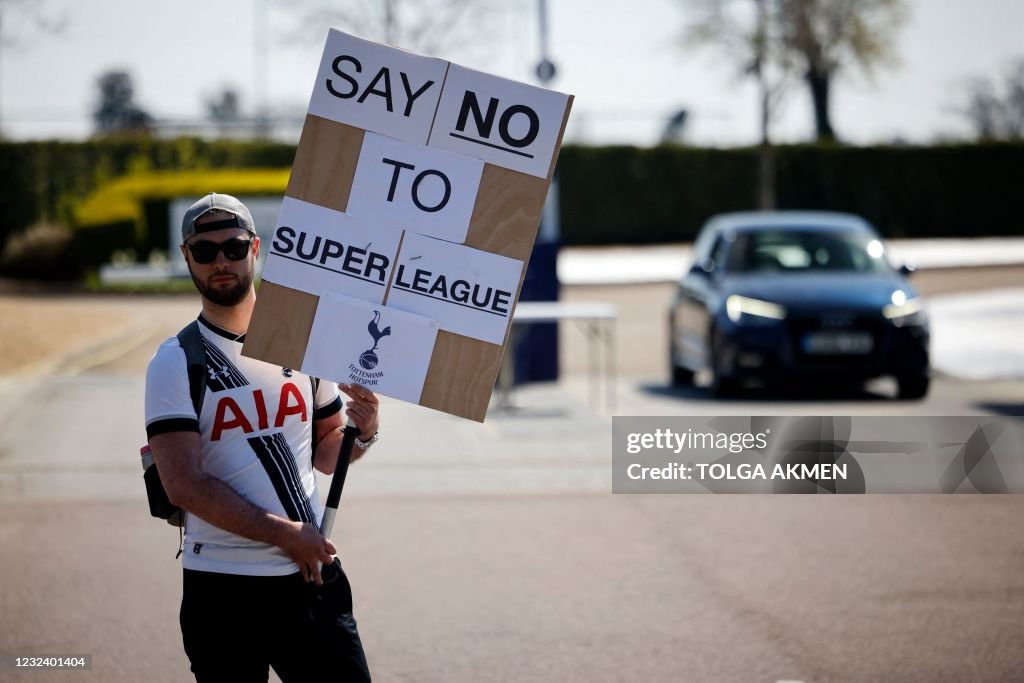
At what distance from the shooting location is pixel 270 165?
43156mm

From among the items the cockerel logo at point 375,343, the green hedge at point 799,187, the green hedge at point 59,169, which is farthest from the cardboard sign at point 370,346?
the green hedge at point 799,187

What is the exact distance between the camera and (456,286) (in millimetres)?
3584

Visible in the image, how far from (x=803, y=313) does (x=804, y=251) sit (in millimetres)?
1602

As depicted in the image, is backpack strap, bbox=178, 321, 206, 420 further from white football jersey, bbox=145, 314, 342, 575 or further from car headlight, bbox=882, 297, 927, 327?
car headlight, bbox=882, 297, 927, 327

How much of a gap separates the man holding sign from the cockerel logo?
0.06 meters

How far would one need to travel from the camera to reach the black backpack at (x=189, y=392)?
3441 mm

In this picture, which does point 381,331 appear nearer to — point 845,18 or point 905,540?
point 905,540

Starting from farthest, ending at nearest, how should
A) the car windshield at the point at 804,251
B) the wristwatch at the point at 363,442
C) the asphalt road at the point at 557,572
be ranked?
the car windshield at the point at 804,251 → the asphalt road at the point at 557,572 → the wristwatch at the point at 363,442

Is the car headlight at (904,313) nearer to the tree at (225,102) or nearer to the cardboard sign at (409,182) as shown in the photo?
the cardboard sign at (409,182)

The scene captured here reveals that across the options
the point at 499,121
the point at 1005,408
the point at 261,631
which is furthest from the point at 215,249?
the point at 1005,408

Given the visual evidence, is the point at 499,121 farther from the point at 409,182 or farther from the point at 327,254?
the point at 327,254

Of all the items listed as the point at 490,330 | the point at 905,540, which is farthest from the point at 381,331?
the point at 905,540

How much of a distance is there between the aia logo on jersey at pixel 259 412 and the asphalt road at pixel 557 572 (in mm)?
2172

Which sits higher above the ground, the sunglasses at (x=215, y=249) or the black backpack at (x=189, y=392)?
the sunglasses at (x=215, y=249)
